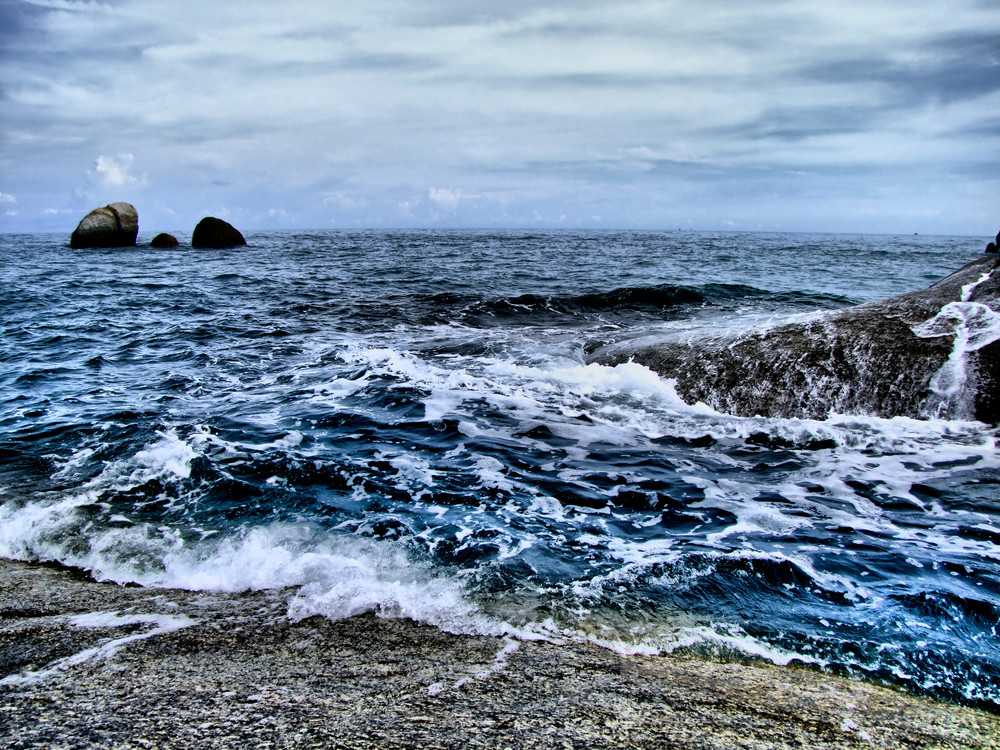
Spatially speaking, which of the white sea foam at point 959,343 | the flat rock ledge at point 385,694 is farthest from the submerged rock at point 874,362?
the flat rock ledge at point 385,694

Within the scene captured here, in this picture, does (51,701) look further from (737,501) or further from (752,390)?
(752,390)

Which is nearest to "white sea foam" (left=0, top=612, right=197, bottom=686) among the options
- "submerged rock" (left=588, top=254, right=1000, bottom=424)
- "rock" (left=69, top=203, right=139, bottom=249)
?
"submerged rock" (left=588, top=254, right=1000, bottom=424)

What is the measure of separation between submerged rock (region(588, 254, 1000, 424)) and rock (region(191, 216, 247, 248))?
162 ft

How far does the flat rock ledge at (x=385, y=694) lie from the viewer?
2.20 metres

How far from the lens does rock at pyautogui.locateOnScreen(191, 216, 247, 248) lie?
47719 millimetres

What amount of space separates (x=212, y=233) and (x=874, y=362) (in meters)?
52.1

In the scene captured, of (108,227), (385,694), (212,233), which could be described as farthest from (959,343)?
(108,227)

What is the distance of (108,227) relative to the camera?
46.8m

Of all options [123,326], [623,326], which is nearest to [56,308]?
[123,326]

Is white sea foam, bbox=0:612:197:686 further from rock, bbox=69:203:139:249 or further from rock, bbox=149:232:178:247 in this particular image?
rock, bbox=69:203:139:249

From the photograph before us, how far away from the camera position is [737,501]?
5.22 m

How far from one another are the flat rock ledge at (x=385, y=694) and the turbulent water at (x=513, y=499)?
31cm

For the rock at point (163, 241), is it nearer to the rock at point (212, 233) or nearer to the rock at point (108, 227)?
the rock at point (212, 233)

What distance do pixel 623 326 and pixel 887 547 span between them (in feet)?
31.9
